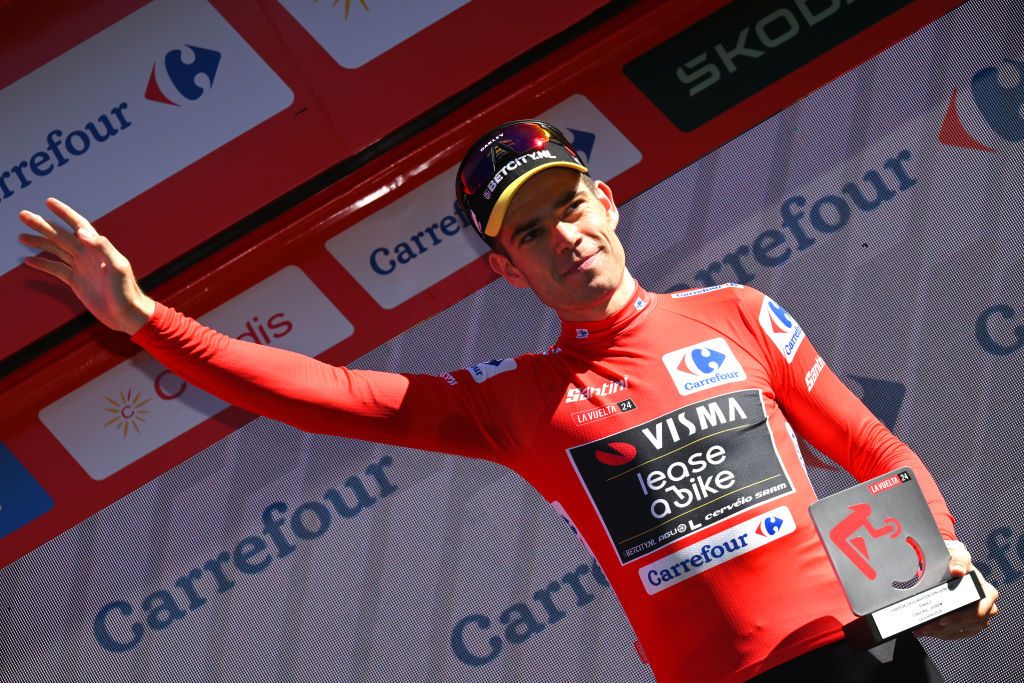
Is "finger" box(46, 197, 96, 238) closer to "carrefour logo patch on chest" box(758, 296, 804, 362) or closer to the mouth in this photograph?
the mouth

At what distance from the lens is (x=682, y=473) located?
1.72 meters

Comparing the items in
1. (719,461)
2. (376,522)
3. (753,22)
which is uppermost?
(753,22)

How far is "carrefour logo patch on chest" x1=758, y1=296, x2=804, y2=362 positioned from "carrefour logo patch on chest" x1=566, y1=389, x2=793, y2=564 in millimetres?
153

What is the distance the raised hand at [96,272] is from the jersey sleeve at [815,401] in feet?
3.64

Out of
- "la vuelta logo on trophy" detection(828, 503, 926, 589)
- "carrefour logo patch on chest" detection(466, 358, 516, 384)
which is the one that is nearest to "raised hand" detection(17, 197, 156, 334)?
"carrefour logo patch on chest" detection(466, 358, 516, 384)

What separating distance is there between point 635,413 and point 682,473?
0.45ft

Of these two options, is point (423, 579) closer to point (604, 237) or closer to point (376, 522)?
point (376, 522)

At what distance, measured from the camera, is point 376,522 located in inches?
110

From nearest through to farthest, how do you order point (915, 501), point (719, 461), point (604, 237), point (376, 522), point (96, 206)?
point (915, 501) < point (719, 461) < point (604, 237) < point (96, 206) < point (376, 522)

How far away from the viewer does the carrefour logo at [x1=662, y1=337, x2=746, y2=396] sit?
1.77m

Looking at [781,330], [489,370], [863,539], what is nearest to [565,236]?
[489,370]

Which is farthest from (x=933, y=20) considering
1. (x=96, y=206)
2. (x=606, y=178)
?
(x=96, y=206)

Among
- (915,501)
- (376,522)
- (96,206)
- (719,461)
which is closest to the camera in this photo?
(915,501)

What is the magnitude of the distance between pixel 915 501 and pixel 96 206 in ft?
7.01
